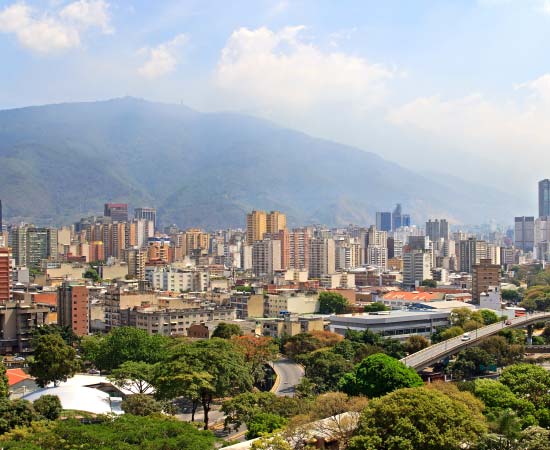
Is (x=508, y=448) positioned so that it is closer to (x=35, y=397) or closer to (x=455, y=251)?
(x=35, y=397)

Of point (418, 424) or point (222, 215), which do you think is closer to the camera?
point (418, 424)

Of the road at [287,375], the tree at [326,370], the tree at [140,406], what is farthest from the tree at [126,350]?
the tree at [140,406]

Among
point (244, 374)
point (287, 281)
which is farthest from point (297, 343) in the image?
point (287, 281)

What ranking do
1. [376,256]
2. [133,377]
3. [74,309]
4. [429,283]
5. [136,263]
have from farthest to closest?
[376,256] < [136,263] < [429,283] < [74,309] < [133,377]

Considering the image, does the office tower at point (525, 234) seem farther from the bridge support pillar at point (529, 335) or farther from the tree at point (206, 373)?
the tree at point (206, 373)

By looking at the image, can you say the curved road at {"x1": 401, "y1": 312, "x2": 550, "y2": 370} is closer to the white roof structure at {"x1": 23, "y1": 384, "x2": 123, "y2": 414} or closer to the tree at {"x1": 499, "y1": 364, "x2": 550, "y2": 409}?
the tree at {"x1": 499, "y1": 364, "x2": 550, "y2": 409}

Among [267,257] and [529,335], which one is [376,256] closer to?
[267,257]

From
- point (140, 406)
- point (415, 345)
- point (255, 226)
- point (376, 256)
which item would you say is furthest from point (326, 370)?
point (376, 256)
